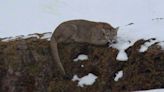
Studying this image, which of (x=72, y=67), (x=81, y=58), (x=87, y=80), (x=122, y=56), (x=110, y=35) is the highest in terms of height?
(x=110, y=35)

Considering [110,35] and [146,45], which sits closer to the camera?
[146,45]

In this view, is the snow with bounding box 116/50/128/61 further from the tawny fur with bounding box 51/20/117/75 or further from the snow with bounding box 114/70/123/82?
the tawny fur with bounding box 51/20/117/75

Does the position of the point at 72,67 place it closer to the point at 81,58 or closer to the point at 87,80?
the point at 81,58

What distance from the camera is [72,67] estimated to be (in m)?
8.64

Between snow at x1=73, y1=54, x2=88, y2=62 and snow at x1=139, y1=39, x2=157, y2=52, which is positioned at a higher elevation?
snow at x1=139, y1=39, x2=157, y2=52

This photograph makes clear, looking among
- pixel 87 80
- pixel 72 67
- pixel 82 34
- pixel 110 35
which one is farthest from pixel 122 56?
pixel 82 34

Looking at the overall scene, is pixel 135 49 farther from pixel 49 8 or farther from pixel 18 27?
pixel 49 8

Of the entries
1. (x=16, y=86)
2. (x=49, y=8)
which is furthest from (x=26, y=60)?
(x=49, y=8)

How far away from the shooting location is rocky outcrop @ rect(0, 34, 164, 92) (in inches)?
316

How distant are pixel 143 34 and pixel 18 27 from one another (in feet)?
38.1

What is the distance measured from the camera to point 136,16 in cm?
1989

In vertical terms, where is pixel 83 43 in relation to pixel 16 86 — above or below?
above

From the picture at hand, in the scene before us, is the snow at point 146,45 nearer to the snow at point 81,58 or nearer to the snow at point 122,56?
the snow at point 122,56

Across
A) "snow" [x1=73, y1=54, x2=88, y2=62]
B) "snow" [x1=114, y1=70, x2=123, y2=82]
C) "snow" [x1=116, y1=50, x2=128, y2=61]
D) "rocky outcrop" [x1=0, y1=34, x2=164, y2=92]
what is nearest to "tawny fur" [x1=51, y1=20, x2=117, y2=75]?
"rocky outcrop" [x1=0, y1=34, x2=164, y2=92]
